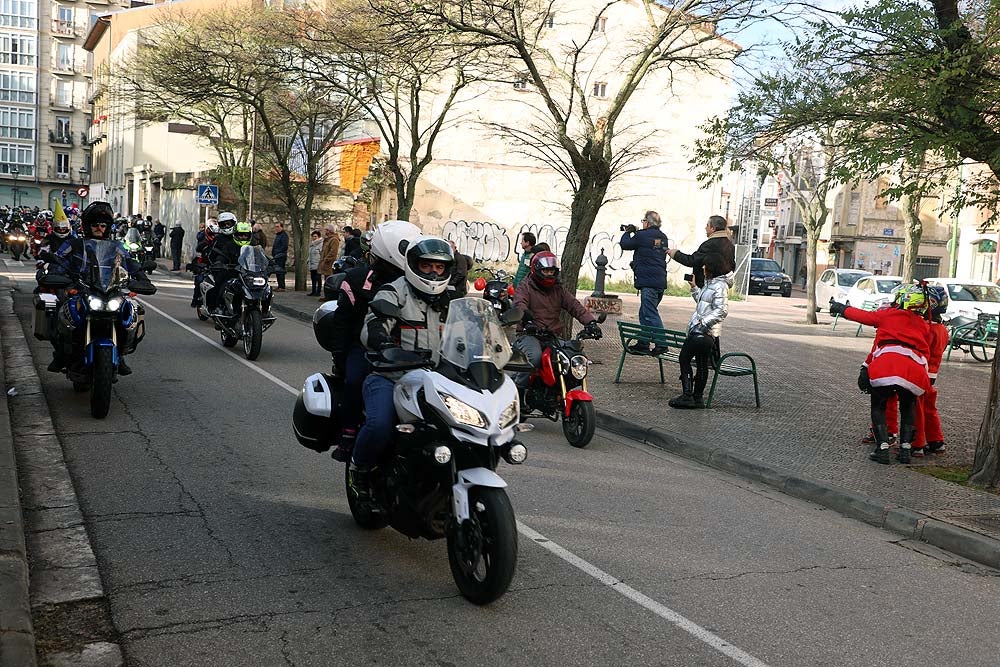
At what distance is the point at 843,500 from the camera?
7.61 meters

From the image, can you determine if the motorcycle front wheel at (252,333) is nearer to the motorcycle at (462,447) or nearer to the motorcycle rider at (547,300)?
the motorcycle rider at (547,300)

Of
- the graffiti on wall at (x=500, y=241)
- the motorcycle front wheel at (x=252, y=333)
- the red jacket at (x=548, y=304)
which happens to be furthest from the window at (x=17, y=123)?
the red jacket at (x=548, y=304)

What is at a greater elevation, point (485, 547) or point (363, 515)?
point (485, 547)

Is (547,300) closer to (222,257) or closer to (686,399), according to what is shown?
(686,399)

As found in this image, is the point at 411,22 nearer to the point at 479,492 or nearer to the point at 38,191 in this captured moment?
the point at 479,492

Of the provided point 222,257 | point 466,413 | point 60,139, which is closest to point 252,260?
point 222,257

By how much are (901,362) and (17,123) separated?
9843 centimetres

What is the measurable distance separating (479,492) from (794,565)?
89.1 inches

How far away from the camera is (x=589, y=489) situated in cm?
748

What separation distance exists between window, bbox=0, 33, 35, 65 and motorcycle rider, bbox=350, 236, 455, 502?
99.4 metres

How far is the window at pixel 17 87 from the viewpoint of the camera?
92188 millimetres

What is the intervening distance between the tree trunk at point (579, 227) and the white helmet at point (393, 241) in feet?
32.2

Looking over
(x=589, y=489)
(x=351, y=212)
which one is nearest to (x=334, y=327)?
(x=589, y=489)

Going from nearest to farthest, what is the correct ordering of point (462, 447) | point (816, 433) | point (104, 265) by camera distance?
point (462, 447), point (104, 265), point (816, 433)
